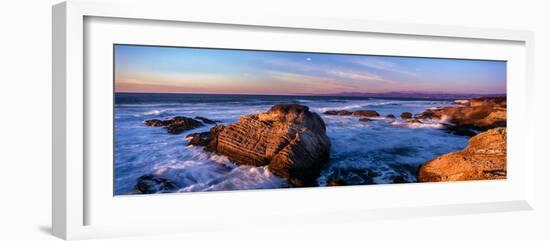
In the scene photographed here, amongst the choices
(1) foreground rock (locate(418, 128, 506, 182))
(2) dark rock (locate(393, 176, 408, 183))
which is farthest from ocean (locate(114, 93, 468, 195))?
(1) foreground rock (locate(418, 128, 506, 182))

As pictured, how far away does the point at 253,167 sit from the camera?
294 inches

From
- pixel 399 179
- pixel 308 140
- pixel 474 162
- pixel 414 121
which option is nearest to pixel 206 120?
pixel 308 140

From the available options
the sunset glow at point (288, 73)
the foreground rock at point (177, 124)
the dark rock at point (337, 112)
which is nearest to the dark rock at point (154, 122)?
the foreground rock at point (177, 124)

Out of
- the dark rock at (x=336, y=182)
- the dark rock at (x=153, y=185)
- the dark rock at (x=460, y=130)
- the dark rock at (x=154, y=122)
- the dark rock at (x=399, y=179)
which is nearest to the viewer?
the dark rock at (x=153, y=185)

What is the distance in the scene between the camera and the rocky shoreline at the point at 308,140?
738 centimetres

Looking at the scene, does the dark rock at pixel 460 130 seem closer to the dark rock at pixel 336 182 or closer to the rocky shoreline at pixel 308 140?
the rocky shoreline at pixel 308 140

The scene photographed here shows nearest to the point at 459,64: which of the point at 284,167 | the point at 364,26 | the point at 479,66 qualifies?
the point at 479,66

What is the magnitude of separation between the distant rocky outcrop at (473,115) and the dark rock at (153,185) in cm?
326

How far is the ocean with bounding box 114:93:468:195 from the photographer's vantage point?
703 centimetres

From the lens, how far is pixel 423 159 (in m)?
8.28

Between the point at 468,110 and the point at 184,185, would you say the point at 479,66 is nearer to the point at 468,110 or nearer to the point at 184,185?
the point at 468,110

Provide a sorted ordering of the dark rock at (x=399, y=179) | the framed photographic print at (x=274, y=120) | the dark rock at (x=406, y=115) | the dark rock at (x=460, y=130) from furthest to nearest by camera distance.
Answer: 1. the dark rock at (x=460, y=130)
2. the dark rock at (x=406, y=115)
3. the dark rock at (x=399, y=179)
4. the framed photographic print at (x=274, y=120)

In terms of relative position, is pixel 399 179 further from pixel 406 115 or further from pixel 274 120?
pixel 274 120

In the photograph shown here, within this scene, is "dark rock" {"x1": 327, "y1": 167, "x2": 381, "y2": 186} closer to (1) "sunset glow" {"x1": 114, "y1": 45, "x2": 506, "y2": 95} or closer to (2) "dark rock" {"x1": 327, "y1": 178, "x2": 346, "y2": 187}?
(2) "dark rock" {"x1": 327, "y1": 178, "x2": 346, "y2": 187}
